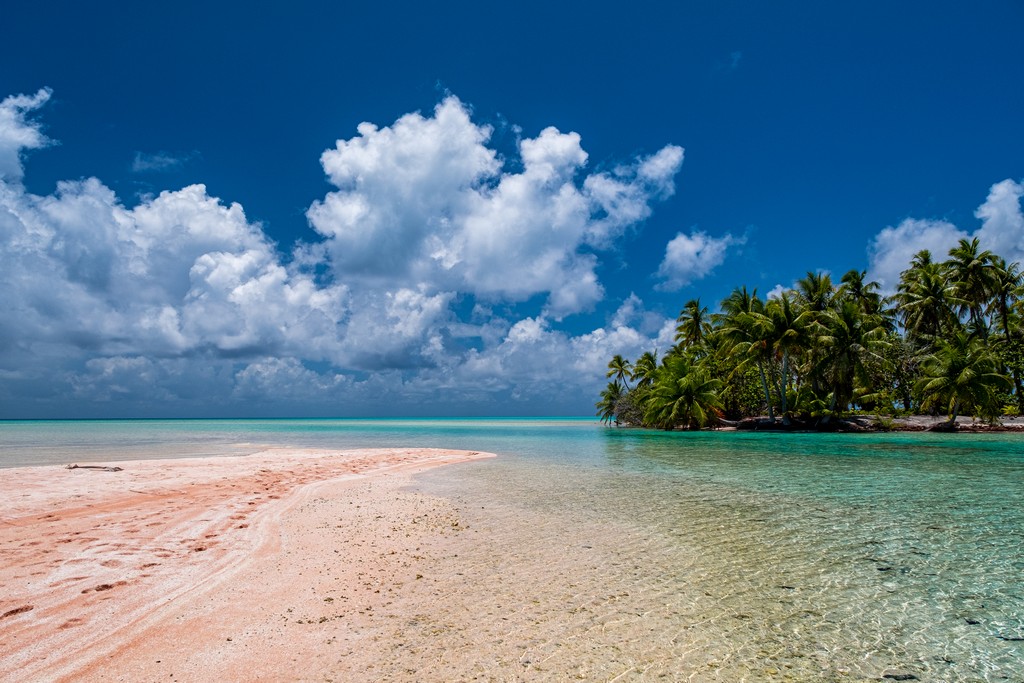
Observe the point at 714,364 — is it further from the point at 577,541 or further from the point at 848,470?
the point at 577,541

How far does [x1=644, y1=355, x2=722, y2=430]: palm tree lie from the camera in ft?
152

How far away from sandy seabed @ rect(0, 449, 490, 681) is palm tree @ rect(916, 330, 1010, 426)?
138 ft

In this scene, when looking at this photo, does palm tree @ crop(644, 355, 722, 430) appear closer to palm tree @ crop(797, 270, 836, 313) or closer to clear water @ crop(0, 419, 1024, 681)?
palm tree @ crop(797, 270, 836, 313)

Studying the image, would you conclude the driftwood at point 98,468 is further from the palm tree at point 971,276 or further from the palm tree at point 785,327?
the palm tree at point 971,276

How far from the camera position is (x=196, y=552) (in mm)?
7113

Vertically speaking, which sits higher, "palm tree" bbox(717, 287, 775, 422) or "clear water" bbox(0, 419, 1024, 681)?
"palm tree" bbox(717, 287, 775, 422)

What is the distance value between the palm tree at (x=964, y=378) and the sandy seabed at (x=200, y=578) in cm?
4218

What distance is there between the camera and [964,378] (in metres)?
34.9

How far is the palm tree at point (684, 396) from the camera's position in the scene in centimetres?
4625

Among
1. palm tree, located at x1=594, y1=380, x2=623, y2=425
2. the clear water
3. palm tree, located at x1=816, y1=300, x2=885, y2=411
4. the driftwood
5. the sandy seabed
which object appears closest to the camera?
the sandy seabed

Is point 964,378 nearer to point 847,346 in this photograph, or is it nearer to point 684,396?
point 847,346

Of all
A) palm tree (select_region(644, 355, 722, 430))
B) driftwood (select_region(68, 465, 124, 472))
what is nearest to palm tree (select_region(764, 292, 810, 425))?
palm tree (select_region(644, 355, 722, 430))

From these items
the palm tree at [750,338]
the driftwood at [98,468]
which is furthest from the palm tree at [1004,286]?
the driftwood at [98,468]

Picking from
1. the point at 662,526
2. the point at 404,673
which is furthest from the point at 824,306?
the point at 404,673
